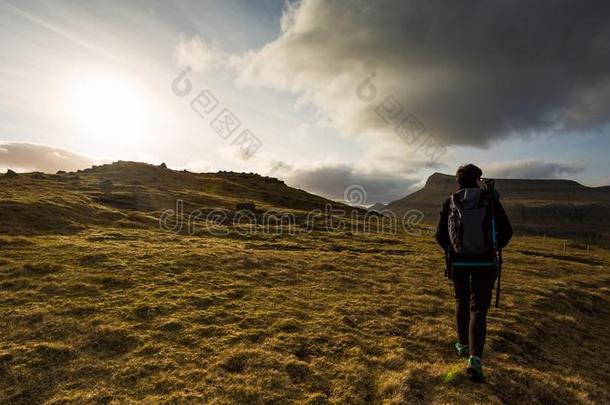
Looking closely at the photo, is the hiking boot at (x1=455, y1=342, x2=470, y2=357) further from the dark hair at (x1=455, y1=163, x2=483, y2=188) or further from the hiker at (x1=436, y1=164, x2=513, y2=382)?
the dark hair at (x1=455, y1=163, x2=483, y2=188)

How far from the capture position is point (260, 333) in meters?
12.5

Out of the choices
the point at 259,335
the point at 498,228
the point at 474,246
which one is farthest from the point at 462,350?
the point at 259,335

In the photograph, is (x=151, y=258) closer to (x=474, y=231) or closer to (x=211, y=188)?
(x=474, y=231)

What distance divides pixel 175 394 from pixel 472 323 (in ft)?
23.0

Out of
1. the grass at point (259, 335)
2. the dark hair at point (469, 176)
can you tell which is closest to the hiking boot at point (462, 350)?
the grass at point (259, 335)

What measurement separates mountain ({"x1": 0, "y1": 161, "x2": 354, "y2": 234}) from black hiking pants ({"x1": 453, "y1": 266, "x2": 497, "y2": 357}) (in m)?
30.7

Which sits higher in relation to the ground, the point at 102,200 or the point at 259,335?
the point at 102,200

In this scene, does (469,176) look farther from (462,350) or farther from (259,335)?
(259,335)

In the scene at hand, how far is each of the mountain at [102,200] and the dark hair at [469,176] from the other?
1211 inches

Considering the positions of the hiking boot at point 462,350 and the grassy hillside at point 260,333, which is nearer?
the grassy hillside at point 260,333

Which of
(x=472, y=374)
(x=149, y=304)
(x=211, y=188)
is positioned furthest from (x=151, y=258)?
(x=211, y=188)

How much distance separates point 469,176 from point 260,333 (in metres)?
7.96

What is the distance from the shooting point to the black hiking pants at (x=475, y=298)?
897cm

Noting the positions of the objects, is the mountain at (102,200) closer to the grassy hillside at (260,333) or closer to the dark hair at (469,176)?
the grassy hillside at (260,333)
